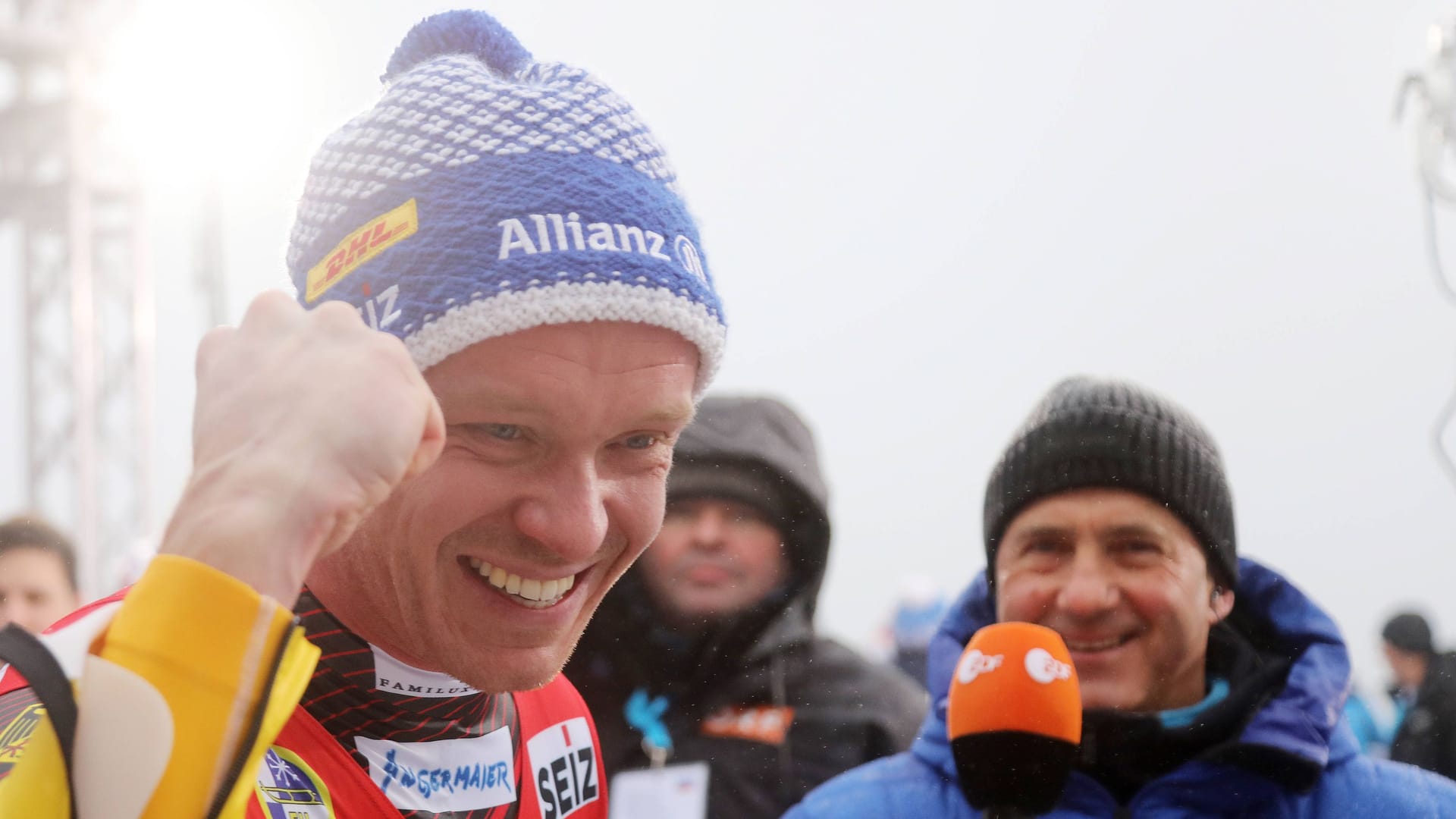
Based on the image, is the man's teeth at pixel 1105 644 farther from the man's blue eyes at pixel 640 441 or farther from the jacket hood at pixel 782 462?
the jacket hood at pixel 782 462

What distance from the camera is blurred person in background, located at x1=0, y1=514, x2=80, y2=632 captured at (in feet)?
10.7

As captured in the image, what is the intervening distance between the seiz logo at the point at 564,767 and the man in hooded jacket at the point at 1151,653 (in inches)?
17.0

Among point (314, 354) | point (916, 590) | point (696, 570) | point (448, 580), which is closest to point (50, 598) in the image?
point (696, 570)

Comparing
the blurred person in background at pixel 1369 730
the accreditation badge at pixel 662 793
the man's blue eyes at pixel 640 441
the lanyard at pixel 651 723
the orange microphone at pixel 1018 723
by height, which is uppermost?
the man's blue eyes at pixel 640 441

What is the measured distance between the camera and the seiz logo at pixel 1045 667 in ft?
5.80

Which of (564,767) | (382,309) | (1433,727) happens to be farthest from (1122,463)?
(1433,727)

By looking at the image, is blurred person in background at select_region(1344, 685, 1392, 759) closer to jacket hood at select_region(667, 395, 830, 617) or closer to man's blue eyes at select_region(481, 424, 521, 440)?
jacket hood at select_region(667, 395, 830, 617)

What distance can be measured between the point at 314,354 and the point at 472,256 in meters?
0.49

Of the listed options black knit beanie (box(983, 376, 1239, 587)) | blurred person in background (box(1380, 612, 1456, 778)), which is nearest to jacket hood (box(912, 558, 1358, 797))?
black knit beanie (box(983, 376, 1239, 587))

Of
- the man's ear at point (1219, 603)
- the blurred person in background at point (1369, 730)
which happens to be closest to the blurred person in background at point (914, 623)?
the blurred person in background at point (1369, 730)

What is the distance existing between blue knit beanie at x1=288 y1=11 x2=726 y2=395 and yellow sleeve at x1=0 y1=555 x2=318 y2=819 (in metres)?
0.55

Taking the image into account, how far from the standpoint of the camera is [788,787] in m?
3.11

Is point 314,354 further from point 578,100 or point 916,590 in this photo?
point 916,590

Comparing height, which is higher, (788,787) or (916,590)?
(788,787)
